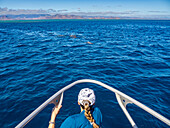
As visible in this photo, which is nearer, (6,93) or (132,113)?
(132,113)

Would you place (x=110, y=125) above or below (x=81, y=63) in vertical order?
above

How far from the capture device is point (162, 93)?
725 centimetres

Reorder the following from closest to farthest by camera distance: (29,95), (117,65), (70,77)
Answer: (29,95)
(70,77)
(117,65)

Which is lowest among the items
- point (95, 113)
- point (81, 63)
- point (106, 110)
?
point (81, 63)

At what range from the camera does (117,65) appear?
1184 centimetres

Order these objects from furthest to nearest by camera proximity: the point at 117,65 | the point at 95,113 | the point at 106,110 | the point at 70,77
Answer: the point at 117,65 → the point at 70,77 → the point at 106,110 → the point at 95,113

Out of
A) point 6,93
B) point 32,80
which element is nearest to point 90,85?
point 32,80

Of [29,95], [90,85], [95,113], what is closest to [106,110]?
[90,85]

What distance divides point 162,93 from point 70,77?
6717 mm

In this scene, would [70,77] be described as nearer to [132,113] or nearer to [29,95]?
[29,95]

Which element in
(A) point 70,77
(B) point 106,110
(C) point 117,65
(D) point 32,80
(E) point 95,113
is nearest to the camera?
(E) point 95,113

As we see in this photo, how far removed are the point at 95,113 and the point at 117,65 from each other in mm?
10103

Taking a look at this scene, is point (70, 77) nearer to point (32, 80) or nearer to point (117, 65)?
point (32, 80)

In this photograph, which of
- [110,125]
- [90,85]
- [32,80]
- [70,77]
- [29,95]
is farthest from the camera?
[70,77]
